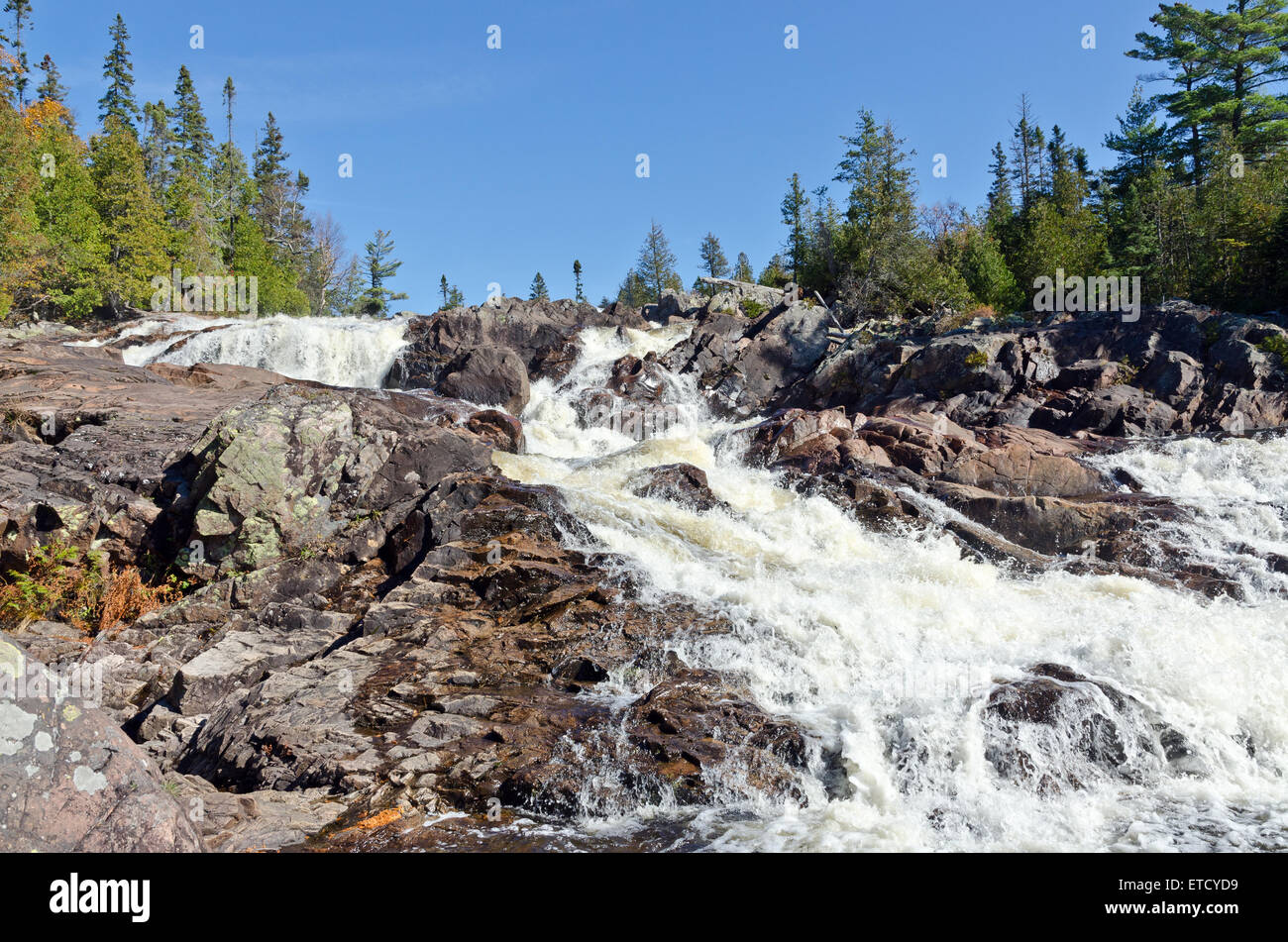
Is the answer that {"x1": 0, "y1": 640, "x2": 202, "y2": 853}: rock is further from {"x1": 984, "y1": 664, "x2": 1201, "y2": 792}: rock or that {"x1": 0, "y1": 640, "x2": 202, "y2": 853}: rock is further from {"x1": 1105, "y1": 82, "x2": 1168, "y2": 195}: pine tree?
{"x1": 1105, "y1": 82, "x2": 1168, "y2": 195}: pine tree

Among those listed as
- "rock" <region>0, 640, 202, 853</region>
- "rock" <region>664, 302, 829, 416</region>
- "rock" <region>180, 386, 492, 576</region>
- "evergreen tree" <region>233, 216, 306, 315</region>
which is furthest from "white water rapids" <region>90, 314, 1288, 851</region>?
"evergreen tree" <region>233, 216, 306, 315</region>

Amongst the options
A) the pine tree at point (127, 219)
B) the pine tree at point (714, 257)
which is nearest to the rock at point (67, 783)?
the pine tree at point (127, 219)

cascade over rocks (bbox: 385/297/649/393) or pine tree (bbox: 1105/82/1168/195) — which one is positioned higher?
pine tree (bbox: 1105/82/1168/195)

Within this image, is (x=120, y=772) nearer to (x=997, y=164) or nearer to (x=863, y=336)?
(x=863, y=336)

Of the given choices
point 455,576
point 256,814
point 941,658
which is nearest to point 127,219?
point 455,576

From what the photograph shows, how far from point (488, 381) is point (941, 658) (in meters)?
21.3

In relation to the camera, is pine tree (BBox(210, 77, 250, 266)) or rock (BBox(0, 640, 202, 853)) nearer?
rock (BBox(0, 640, 202, 853))

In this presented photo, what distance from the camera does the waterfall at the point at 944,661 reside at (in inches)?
271

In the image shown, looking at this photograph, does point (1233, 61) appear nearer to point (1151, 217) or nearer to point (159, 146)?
point (1151, 217)

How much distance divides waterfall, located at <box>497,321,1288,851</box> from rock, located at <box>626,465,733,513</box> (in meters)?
0.38

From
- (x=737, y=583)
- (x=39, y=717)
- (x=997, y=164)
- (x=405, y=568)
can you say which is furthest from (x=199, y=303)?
(x=997, y=164)

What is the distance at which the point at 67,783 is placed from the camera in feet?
14.3

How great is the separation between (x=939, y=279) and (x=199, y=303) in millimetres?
46613

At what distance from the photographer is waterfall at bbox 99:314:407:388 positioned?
30359mm
